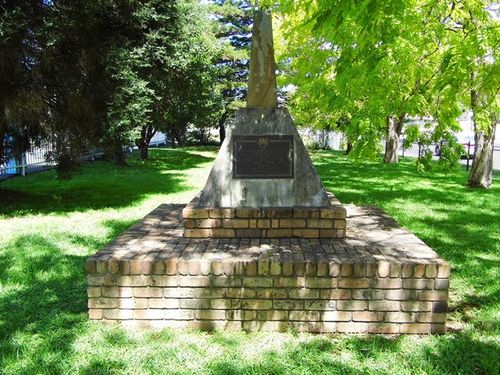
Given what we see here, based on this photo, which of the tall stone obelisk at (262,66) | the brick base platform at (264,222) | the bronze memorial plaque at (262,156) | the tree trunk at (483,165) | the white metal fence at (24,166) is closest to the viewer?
the brick base platform at (264,222)

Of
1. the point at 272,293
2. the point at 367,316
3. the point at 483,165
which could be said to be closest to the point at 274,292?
the point at 272,293

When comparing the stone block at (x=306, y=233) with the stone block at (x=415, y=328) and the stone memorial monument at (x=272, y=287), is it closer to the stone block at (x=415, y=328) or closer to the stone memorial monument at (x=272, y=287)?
the stone memorial monument at (x=272, y=287)

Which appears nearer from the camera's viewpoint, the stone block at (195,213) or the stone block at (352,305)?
the stone block at (352,305)

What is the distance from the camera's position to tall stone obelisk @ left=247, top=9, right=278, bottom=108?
4988 mm

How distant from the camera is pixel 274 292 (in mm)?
3723

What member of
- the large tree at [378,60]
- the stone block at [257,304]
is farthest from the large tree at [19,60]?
the stone block at [257,304]

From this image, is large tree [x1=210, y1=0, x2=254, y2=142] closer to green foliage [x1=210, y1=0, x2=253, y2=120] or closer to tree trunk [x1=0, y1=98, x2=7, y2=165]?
green foliage [x1=210, y1=0, x2=253, y2=120]

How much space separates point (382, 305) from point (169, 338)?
6.19 ft

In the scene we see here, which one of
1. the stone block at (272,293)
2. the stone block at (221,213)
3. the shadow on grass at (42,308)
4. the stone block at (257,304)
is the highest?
the stone block at (221,213)

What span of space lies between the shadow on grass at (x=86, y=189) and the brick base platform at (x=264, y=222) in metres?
5.41

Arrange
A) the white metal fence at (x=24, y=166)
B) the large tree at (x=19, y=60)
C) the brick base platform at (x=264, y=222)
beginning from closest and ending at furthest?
the brick base platform at (x=264, y=222)
the large tree at (x=19, y=60)
the white metal fence at (x=24, y=166)

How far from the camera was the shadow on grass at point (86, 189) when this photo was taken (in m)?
9.55

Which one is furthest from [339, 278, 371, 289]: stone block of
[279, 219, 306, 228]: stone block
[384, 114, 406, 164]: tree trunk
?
[384, 114, 406, 164]: tree trunk

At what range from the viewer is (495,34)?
5.39m
